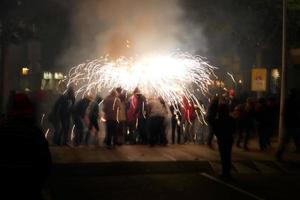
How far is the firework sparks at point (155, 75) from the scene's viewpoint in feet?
56.7

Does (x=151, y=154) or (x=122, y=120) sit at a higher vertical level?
(x=122, y=120)

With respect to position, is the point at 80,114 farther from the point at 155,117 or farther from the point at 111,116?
the point at 155,117

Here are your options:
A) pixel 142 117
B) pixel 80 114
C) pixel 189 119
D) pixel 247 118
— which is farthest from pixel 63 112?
pixel 247 118

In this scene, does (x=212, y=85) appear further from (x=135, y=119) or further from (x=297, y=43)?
(x=297, y=43)

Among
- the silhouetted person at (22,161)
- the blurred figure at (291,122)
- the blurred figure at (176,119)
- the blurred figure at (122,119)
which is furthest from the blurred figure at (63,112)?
the silhouetted person at (22,161)

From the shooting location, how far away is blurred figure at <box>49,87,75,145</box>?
15617 millimetres

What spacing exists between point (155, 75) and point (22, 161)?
12.8 meters

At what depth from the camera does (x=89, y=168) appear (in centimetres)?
1212

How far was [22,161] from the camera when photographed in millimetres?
4867

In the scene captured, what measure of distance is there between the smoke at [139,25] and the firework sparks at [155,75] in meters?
1.95

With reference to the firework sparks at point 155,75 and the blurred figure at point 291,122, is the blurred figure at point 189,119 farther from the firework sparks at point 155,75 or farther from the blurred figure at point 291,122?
the blurred figure at point 291,122

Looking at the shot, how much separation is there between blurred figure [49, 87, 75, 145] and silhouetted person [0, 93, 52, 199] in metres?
10.7

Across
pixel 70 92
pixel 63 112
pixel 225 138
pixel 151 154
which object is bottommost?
→ pixel 151 154

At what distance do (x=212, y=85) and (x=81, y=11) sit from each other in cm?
782
